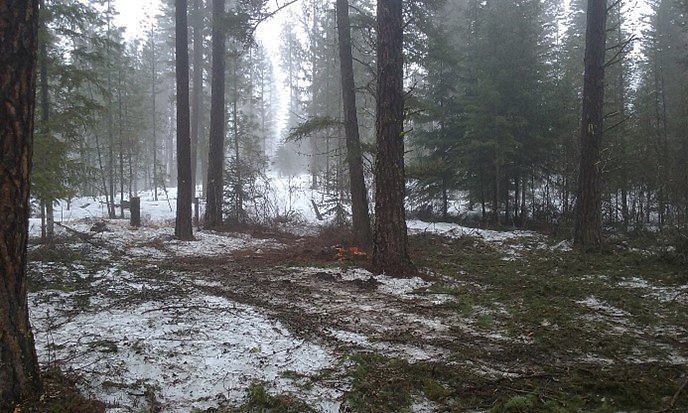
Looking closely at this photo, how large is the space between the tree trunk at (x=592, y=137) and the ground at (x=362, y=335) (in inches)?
66.4

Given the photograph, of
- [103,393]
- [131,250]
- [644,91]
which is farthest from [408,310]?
[644,91]

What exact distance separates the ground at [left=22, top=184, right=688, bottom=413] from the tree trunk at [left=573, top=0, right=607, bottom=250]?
1.69 metres

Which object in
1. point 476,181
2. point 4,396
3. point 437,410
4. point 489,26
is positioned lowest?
point 437,410

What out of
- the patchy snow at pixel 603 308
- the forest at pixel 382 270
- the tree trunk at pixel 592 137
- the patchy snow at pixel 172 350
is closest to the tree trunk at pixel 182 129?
the forest at pixel 382 270

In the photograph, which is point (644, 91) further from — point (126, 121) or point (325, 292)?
point (126, 121)

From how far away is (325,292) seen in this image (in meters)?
6.37

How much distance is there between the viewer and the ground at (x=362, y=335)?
3264 millimetres

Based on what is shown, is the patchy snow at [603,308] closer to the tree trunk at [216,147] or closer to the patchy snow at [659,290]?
the patchy snow at [659,290]

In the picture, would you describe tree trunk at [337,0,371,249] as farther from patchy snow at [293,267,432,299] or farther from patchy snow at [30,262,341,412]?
patchy snow at [30,262,341,412]

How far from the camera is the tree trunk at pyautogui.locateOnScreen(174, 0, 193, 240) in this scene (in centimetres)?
1197

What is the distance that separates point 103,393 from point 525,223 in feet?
53.7

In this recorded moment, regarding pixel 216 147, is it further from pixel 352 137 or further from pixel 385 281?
pixel 385 281

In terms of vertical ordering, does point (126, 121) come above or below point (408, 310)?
above

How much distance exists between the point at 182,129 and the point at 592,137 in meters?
10.7
